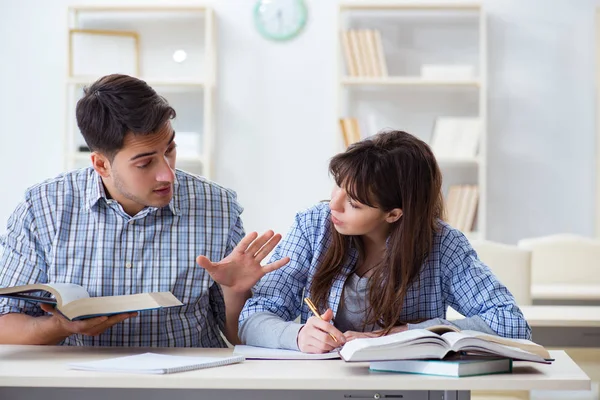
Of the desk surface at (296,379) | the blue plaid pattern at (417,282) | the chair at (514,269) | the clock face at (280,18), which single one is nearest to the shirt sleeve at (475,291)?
the blue plaid pattern at (417,282)

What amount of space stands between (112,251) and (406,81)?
261 cm

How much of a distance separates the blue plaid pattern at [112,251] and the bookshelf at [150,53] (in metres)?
2.47

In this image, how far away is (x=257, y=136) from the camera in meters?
4.55

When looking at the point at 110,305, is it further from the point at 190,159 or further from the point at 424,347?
the point at 190,159

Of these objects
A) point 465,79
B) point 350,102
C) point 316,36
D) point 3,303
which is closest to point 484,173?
point 465,79

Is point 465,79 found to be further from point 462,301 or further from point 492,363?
point 492,363

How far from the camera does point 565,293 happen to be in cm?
314

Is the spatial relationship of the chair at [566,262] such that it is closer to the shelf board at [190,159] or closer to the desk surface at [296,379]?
the shelf board at [190,159]

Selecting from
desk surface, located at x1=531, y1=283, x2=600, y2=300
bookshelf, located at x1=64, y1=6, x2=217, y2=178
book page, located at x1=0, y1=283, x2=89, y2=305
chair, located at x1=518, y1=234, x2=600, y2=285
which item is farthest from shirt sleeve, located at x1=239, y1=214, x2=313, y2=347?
bookshelf, located at x1=64, y1=6, x2=217, y2=178

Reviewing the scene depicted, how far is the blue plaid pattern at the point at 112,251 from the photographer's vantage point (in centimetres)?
190

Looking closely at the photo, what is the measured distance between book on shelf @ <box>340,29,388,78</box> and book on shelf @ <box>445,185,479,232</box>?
714 mm

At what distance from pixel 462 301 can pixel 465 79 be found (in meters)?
2.56

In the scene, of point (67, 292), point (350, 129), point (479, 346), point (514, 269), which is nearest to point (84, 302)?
point (67, 292)

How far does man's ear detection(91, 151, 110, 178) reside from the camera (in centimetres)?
186
